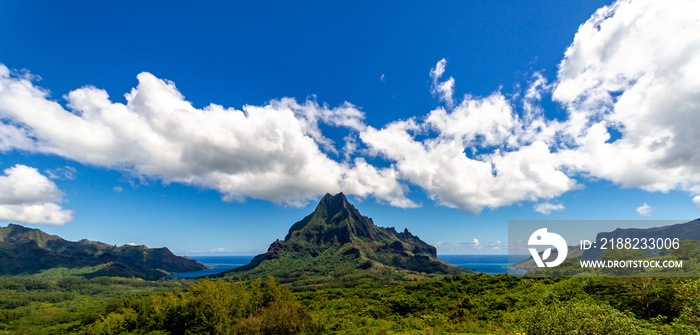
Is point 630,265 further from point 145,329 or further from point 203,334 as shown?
point 145,329

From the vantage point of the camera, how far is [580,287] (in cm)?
3900

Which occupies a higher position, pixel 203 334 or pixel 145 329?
pixel 203 334

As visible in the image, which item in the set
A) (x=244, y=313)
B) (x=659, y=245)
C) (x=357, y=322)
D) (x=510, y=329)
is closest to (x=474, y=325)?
(x=510, y=329)

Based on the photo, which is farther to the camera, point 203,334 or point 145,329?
point 145,329

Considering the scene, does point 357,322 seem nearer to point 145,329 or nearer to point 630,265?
point 145,329

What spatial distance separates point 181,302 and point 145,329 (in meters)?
10.5

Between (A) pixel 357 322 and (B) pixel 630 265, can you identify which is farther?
(B) pixel 630 265

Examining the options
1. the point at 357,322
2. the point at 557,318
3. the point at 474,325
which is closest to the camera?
the point at 557,318

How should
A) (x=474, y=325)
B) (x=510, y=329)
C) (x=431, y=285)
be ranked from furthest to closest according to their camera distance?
(x=431, y=285) < (x=474, y=325) < (x=510, y=329)

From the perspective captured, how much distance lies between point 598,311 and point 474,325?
20.9 m

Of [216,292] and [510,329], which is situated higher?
[510,329]

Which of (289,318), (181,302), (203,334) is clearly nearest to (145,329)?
(181,302)

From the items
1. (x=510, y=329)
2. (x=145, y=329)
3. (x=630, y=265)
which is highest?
(x=630, y=265)

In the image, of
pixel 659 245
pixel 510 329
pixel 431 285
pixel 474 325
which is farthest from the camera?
pixel 431 285
